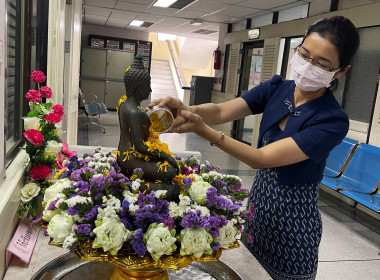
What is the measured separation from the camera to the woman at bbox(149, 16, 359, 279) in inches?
49.7

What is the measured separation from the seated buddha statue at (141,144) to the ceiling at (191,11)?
5515 mm

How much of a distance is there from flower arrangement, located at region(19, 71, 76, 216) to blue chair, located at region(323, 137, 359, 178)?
358 centimetres

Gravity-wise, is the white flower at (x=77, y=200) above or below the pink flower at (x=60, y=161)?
above

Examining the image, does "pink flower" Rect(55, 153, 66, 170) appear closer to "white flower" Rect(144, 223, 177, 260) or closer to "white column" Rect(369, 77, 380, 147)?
"white flower" Rect(144, 223, 177, 260)

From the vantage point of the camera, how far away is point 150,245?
2.62ft

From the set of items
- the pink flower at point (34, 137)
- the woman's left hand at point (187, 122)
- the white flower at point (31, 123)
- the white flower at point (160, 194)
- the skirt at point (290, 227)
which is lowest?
the skirt at point (290, 227)

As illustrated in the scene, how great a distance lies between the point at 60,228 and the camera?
0.84 metres

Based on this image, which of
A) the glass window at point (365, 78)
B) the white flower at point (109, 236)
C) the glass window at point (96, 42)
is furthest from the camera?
the glass window at point (96, 42)

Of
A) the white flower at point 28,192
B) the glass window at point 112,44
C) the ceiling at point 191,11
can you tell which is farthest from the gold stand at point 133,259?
the glass window at point 112,44

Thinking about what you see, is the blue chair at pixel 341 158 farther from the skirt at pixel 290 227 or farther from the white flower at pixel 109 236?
the white flower at pixel 109 236

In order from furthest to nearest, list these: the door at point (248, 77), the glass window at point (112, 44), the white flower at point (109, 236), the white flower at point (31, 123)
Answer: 1. the glass window at point (112, 44)
2. the door at point (248, 77)
3. the white flower at point (31, 123)
4. the white flower at point (109, 236)

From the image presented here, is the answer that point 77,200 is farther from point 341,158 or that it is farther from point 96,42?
point 96,42

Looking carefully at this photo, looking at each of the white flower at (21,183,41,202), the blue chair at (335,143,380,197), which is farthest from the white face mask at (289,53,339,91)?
the blue chair at (335,143,380,197)

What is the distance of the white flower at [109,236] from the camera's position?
30.8 inches
